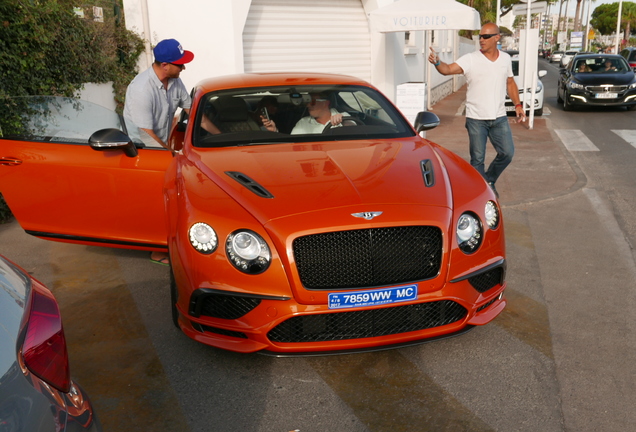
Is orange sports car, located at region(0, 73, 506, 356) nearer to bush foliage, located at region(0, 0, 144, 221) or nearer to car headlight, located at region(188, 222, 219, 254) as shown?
car headlight, located at region(188, 222, 219, 254)

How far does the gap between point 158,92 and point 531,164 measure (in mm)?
6288

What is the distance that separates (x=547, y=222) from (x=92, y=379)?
194 inches

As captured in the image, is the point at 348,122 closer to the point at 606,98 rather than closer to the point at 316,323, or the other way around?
the point at 316,323

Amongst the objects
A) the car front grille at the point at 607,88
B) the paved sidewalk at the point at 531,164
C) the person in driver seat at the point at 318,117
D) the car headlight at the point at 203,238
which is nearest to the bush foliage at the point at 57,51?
the person in driver seat at the point at 318,117

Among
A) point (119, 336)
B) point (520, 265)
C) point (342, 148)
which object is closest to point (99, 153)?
point (119, 336)

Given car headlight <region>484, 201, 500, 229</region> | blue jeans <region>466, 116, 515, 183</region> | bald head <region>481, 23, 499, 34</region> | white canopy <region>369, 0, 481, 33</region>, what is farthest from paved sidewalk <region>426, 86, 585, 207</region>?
car headlight <region>484, 201, 500, 229</region>

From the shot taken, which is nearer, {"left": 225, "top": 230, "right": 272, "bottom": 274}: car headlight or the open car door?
{"left": 225, "top": 230, "right": 272, "bottom": 274}: car headlight

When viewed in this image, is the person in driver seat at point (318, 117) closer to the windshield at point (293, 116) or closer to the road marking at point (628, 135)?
the windshield at point (293, 116)

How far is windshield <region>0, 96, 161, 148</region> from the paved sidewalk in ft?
14.1

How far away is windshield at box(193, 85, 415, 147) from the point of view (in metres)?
4.91

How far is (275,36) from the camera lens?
13.6 m

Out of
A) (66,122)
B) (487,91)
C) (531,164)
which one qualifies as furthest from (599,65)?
(66,122)

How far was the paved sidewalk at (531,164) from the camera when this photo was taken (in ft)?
27.7

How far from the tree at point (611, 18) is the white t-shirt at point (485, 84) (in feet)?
353
